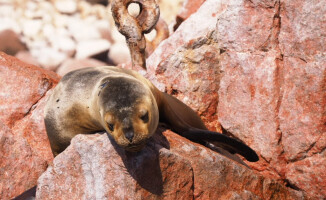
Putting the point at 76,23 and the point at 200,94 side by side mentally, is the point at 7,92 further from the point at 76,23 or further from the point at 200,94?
the point at 76,23

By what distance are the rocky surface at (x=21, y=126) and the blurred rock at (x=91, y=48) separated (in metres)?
6.74

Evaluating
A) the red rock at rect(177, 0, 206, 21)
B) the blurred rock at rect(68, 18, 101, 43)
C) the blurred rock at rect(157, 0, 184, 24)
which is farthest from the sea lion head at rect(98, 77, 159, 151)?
the blurred rock at rect(157, 0, 184, 24)

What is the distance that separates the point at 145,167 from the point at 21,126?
1828 millimetres

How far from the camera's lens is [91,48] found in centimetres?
1188

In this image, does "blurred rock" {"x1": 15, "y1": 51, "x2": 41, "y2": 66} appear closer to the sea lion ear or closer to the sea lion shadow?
the sea lion ear

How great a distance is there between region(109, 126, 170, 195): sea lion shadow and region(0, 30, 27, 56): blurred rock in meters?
9.09

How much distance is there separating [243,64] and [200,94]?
2.48 ft

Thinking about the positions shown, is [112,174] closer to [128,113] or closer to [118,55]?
[128,113]

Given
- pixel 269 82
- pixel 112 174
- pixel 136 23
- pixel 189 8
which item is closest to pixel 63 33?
pixel 189 8

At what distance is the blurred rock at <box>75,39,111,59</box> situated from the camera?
38.2 ft

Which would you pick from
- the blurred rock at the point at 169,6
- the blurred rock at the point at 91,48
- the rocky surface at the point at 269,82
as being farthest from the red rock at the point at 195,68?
the blurred rock at the point at 169,6

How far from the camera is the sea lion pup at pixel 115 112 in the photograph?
2972 mm

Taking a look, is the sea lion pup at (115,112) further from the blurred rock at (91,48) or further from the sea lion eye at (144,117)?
the blurred rock at (91,48)

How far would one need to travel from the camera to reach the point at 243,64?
14.7 feet
